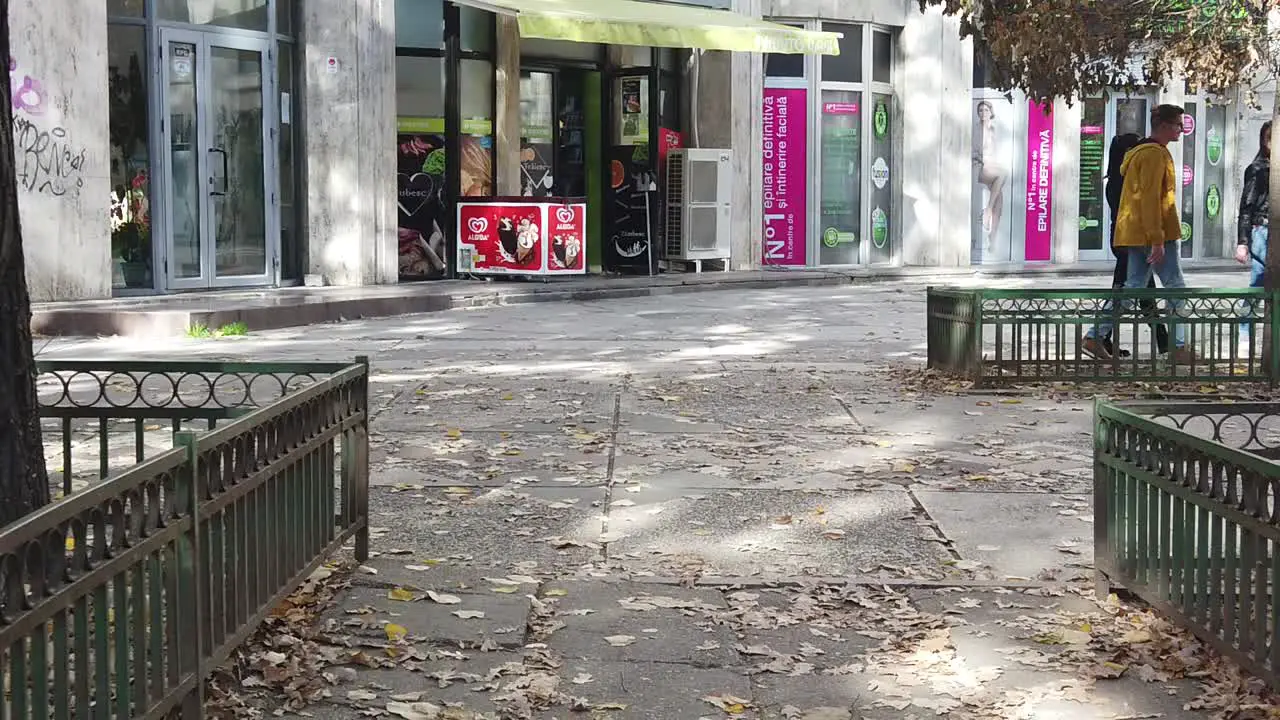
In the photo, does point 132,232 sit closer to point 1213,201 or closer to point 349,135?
point 349,135

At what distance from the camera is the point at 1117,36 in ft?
36.8

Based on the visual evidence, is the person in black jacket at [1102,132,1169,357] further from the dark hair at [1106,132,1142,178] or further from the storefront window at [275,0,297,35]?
the storefront window at [275,0,297,35]

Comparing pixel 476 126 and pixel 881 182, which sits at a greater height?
pixel 476 126

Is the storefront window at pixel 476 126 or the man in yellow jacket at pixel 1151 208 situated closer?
the man in yellow jacket at pixel 1151 208

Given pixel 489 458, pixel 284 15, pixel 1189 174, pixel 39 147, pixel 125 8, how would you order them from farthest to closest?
pixel 1189 174, pixel 284 15, pixel 125 8, pixel 39 147, pixel 489 458

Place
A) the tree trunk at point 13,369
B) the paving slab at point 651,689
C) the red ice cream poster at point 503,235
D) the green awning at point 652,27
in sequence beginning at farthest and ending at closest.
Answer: the red ice cream poster at point 503,235, the green awning at point 652,27, the tree trunk at point 13,369, the paving slab at point 651,689

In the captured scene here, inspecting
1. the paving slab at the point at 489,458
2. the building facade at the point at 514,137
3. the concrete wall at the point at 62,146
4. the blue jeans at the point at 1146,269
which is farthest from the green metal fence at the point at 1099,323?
the concrete wall at the point at 62,146

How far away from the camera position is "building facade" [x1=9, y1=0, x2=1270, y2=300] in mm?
17344

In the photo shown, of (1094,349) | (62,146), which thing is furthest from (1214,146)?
(1094,349)

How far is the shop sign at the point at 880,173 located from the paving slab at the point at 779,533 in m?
19.9

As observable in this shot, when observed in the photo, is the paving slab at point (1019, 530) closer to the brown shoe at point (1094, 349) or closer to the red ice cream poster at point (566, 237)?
the brown shoe at point (1094, 349)

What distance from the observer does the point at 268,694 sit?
425 centimetres

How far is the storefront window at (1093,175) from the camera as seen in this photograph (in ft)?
94.4

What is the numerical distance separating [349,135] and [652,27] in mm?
3943
